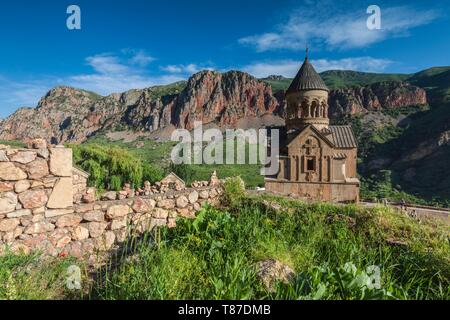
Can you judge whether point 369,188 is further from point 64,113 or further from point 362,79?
point 64,113

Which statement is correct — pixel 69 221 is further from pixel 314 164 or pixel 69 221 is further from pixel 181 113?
pixel 181 113

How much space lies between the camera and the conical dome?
23312 mm

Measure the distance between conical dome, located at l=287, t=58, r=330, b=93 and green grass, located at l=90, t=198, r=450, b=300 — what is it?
20.0 meters

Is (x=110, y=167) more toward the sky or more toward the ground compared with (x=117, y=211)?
more toward the sky

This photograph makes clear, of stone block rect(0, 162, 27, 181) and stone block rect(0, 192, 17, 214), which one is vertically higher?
stone block rect(0, 162, 27, 181)

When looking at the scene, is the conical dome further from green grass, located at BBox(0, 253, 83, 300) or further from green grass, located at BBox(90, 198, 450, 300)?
green grass, located at BBox(0, 253, 83, 300)

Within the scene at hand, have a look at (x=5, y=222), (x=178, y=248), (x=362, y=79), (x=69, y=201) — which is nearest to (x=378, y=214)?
(x=178, y=248)

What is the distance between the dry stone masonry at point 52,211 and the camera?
3.72 metres

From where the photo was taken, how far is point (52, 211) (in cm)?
404

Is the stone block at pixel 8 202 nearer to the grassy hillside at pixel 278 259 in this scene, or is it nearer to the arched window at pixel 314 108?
the grassy hillside at pixel 278 259

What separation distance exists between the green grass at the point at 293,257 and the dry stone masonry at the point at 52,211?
33.5 inches

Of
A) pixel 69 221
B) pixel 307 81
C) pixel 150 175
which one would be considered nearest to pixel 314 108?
pixel 307 81

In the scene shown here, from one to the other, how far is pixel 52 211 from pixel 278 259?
3.38 meters

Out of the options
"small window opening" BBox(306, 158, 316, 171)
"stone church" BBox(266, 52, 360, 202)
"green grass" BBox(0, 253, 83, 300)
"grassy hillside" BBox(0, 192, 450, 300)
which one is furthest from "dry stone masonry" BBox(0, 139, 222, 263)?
"small window opening" BBox(306, 158, 316, 171)
